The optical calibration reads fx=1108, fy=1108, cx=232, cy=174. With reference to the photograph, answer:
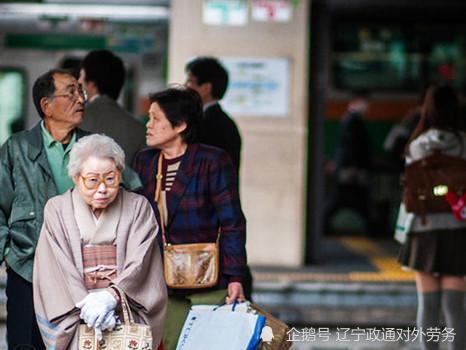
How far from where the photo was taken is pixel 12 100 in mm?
12023

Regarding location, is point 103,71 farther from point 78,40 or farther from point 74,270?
point 78,40

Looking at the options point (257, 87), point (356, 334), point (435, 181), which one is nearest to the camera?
point (435, 181)

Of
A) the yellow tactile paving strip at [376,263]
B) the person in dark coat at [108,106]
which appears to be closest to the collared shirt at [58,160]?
the person in dark coat at [108,106]

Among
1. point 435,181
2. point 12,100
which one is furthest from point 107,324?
point 12,100

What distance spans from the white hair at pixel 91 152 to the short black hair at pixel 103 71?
5.79ft

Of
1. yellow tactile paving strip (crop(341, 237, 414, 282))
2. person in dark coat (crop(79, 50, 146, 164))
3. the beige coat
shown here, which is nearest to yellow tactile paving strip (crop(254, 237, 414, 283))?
yellow tactile paving strip (crop(341, 237, 414, 282))

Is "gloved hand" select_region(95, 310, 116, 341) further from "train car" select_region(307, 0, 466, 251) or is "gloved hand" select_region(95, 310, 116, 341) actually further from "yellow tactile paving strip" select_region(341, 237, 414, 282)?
"train car" select_region(307, 0, 466, 251)

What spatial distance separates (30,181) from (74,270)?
2.14 feet

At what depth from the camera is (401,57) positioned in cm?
1309

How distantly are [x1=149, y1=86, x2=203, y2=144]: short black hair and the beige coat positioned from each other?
0.87 meters

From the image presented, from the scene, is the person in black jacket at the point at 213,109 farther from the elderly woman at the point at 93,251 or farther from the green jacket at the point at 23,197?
the elderly woman at the point at 93,251

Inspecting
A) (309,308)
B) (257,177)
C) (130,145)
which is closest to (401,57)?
(257,177)

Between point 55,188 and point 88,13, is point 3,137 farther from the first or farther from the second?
point 55,188

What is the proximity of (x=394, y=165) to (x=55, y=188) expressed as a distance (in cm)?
870
